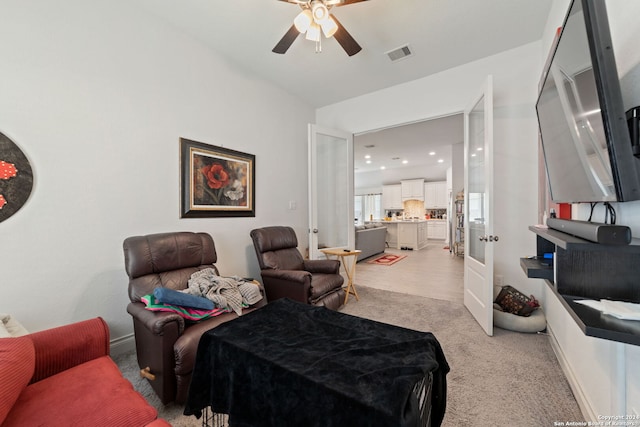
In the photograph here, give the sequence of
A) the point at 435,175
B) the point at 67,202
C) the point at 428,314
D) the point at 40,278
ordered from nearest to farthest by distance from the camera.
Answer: the point at 40,278 < the point at 67,202 < the point at 428,314 < the point at 435,175

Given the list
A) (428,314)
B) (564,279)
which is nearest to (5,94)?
Answer: (564,279)

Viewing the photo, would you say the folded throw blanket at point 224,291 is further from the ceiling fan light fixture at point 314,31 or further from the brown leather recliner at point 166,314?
the ceiling fan light fixture at point 314,31

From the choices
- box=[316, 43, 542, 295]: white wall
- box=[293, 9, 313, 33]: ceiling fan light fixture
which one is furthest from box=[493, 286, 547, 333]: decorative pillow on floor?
box=[293, 9, 313, 33]: ceiling fan light fixture

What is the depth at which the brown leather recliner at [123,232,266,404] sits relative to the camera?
1488 mm

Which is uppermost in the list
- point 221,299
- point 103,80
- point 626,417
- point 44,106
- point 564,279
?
point 103,80

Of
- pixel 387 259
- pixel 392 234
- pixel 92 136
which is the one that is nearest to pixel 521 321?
pixel 387 259

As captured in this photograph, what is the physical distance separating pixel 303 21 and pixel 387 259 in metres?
5.47

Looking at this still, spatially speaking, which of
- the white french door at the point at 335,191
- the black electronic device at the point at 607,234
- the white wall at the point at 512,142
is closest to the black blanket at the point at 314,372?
the black electronic device at the point at 607,234

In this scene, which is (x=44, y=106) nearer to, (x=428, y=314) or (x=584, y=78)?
(x=584, y=78)

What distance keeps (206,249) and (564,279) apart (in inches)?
98.6

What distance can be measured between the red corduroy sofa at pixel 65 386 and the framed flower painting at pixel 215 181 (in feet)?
4.76

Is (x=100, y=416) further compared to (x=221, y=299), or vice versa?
(x=221, y=299)

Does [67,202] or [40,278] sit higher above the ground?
[67,202]

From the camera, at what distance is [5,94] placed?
5.51 feet
